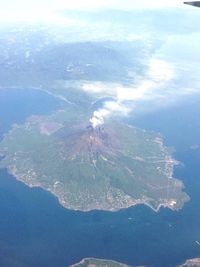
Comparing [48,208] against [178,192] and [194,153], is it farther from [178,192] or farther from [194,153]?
[194,153]

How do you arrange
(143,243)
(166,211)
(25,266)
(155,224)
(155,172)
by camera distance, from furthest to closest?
(155,172)
(166,211)
(155,224)
(143,243)
(25,266)

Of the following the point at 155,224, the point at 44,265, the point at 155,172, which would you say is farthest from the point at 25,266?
the point at 155,172

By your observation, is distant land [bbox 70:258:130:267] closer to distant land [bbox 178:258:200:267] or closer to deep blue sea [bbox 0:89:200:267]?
deep blue sea [bbox 0:89:200:267]

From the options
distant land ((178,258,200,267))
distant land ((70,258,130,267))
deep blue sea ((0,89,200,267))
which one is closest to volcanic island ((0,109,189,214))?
deep blue sea ((0,89,200,267))

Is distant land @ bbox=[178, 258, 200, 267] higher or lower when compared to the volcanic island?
lower

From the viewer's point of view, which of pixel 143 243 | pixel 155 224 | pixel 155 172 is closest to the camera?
pixel 143 243

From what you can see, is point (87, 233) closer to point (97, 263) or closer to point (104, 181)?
point (97, 263)

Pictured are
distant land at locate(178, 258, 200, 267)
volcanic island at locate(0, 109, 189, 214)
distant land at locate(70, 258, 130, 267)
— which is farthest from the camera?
volcanic island at locate(0, 109, 189, 214)

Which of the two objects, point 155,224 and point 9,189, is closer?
point 155,224

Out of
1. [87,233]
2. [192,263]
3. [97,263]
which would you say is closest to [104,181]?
[87,233]

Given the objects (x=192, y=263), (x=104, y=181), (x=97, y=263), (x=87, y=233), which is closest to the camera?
(x=97, y=263)

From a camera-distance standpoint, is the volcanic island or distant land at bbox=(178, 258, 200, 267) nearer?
distant land at bbox=(178, 258, 200, 267)
